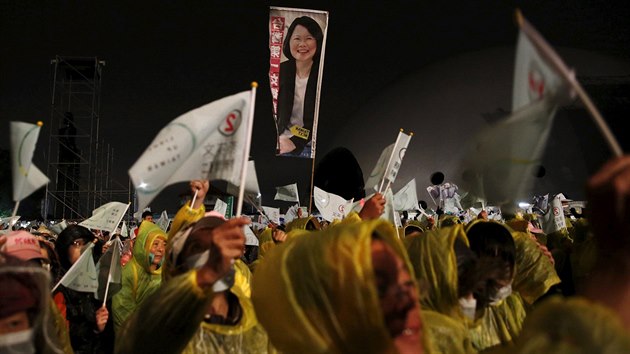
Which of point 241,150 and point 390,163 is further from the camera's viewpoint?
→ point 390,163

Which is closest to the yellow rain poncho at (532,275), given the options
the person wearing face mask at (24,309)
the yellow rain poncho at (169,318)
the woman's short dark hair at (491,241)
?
the woman's short dark hair at (491,241)

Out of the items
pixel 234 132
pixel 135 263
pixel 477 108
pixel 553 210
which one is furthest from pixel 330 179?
pixel 234 132

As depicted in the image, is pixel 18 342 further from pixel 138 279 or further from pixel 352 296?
pixel 138 279

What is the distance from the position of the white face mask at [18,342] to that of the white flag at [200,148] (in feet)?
2.24

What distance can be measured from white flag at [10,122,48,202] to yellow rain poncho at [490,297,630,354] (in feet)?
9.10

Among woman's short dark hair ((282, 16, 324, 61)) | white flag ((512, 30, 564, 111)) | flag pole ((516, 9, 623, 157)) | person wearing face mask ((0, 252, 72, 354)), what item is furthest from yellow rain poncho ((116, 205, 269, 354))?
woman's short dark hair ((282, 16, 324, 61))

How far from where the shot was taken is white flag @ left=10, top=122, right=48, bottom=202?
3031mm

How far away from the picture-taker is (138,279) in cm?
548

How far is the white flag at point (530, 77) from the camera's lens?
148 cm

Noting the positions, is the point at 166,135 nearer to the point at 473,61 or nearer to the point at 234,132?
the point at 234,132

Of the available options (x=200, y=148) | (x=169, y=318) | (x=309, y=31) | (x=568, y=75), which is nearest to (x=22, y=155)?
(x=200, y=148)

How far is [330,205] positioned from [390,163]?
3.48 m

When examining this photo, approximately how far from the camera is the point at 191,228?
2838mm

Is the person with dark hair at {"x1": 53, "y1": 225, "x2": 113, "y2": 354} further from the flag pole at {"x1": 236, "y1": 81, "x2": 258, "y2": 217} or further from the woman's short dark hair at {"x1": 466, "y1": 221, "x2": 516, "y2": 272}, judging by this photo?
the woman's short dark hair at {"x1": 466, "y1": 221, "x2": 516, "y2": 272}
